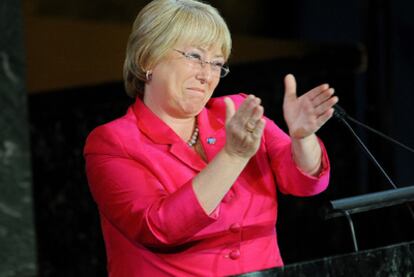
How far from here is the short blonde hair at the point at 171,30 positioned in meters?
2.09

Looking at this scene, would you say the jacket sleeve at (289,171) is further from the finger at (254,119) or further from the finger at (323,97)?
the finger at (254,119)

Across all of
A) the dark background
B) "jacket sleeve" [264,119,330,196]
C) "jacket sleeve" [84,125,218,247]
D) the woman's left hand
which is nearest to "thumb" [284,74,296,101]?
the woman's left hand

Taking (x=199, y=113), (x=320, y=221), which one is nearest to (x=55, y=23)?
(x=320, y=221)

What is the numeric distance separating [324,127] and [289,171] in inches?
65.3

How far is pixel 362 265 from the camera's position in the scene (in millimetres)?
1858

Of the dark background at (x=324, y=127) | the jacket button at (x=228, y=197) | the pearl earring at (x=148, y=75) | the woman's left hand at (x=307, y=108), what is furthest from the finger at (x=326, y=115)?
the dark background at (x=324, y=127)

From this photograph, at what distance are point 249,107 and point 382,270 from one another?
0.36m

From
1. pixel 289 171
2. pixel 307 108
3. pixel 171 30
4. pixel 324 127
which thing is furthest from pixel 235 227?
pixel 324 127

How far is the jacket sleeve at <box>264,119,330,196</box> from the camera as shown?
210 cm

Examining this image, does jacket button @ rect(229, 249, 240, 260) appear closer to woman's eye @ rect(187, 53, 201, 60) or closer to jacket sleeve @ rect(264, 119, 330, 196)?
jacket sleeve @ rect(264, 119, 330, 196)

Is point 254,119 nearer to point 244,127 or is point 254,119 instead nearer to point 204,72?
point 244,127

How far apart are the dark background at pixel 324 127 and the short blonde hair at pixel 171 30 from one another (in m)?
1.27

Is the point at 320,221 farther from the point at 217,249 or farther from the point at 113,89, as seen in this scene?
the point at 217,249

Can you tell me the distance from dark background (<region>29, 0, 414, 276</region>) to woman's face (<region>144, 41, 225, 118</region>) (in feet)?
4.10
